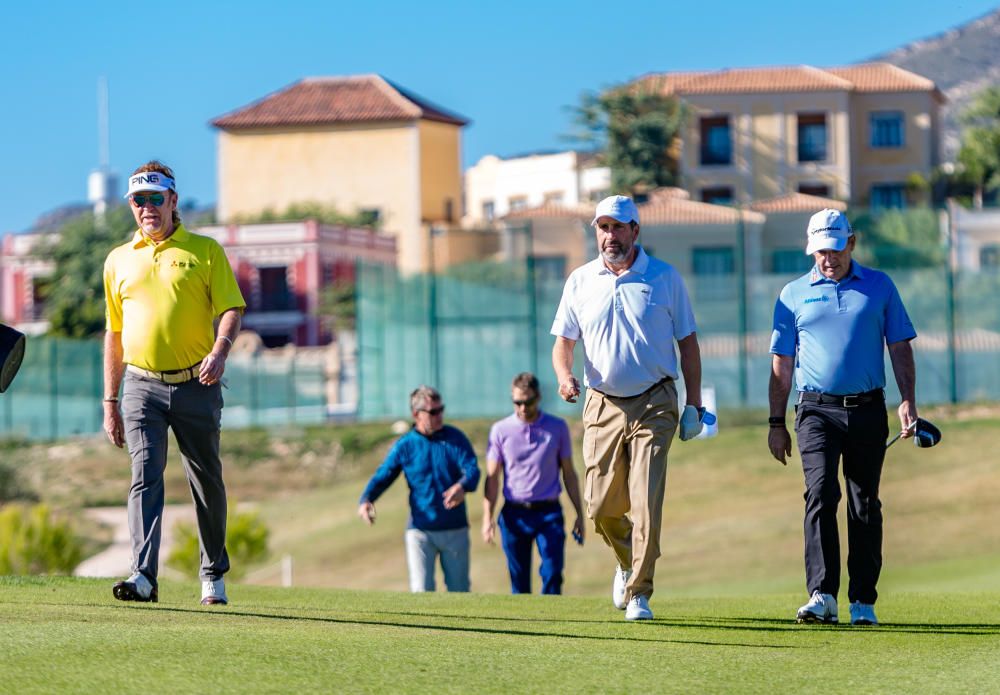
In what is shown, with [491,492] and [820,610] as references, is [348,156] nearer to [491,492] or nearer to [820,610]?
[491,492]

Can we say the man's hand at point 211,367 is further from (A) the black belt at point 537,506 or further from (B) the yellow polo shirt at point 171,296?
(A) the black belt at point 537,506

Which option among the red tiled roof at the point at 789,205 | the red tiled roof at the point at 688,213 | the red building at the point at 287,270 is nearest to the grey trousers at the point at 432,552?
the red tiled roof at the point at 688,213

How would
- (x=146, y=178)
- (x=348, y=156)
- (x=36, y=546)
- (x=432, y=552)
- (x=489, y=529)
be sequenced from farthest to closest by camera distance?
(x=348, y=156) < (x=36, y=546) < (x=489, y=529) < (x=432, y=552) < (x=146, y=178)

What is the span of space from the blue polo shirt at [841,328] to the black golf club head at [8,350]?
344 cm

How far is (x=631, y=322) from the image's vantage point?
871 cm

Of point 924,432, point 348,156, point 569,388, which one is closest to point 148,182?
point 569,388

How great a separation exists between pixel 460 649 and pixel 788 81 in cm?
7381

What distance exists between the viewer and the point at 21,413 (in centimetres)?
4569

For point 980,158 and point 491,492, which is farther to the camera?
point 980,158

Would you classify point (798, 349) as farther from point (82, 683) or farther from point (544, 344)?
point (544, 344)

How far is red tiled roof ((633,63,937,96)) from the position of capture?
257ft

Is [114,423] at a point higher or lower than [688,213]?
lower

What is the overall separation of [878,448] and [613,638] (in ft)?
5.52

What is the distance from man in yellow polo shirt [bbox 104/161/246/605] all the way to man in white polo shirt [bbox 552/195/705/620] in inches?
64.2
